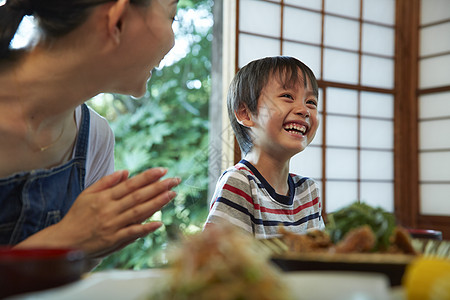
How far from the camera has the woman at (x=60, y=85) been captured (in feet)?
2.87

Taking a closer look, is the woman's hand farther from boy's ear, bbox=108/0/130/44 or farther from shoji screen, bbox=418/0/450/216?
shoji screen, bbox=418/0/450/216

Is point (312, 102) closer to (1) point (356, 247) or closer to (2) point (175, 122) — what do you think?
(1) point (356, 247)

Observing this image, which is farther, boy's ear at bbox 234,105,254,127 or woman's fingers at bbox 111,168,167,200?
boy's ear at bbox 234,105,254,127

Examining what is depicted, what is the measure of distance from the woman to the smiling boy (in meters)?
0.52

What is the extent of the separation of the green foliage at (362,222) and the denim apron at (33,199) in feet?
1.83

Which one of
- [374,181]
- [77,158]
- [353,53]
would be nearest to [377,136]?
[374,181]

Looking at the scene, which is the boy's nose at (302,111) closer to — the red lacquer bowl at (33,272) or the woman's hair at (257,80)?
the woman's hair at (257,80)

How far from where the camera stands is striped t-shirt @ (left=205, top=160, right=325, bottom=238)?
1394mm

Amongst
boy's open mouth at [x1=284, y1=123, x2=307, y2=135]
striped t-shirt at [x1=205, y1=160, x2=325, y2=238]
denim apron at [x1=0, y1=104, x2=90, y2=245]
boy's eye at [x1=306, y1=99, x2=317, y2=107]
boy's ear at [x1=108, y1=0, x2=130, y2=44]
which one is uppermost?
boy's ear at [x1=108, y1=0, x2=130, y2=44]

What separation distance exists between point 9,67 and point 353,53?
387cm

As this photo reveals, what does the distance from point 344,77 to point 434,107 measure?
915 millimetres

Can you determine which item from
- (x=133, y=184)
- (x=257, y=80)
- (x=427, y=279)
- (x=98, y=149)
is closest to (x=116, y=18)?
(x=133, y=184)

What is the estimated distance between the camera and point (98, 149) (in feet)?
3.91

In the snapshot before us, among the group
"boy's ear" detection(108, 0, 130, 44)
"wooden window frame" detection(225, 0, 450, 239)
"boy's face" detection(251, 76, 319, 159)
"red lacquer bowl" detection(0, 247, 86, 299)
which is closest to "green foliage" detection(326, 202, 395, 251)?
"red lacquer bowl" detection(0, 247, 86, 299)
